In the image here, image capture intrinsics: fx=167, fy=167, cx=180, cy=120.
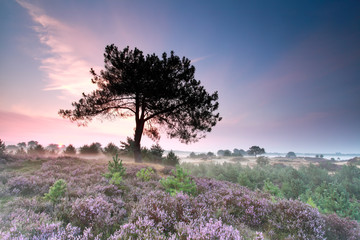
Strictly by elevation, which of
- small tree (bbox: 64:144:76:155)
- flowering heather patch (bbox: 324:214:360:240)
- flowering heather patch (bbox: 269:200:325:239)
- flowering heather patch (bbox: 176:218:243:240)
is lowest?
flowering heather patch (bbox: 324:214:360:240)

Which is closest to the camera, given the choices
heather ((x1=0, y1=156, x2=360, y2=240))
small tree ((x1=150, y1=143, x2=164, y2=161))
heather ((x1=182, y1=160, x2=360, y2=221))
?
heather ((x1=0, y1=156, x2=360, y2=240))

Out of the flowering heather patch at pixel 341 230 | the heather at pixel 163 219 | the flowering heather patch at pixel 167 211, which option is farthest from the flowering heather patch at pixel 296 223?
the flowering heather patch at pixel 167 211

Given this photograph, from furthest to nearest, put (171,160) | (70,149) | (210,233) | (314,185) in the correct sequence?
1. (70,149)
2. (171,160)
3. (314,185)
4. (210,233)

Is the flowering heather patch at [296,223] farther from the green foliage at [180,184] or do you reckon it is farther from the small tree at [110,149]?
the small tree at [110,149]

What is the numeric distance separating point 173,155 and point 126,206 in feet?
61.4

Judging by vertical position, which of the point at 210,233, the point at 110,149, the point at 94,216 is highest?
the point at 110,149

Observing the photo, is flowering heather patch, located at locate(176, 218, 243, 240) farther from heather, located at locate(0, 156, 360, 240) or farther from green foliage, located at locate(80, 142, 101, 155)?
green foliage, located at locate(80, 142, 101, 155)

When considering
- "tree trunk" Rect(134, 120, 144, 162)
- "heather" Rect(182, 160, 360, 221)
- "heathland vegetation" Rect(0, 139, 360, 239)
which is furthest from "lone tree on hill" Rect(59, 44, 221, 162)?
"heathland vegetation" Rect(0, 139, 360, 239)

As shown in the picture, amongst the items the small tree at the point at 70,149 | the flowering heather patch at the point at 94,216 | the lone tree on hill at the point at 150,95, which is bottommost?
the flowering heather patch at the point at 94,216

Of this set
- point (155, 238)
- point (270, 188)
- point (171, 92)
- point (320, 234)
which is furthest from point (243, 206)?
point (171, 92)

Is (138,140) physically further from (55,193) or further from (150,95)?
(55,193)

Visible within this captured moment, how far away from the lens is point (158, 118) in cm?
1914

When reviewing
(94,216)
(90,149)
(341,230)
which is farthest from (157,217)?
(90,149)

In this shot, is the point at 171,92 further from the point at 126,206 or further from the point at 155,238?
the point at 155,238
